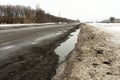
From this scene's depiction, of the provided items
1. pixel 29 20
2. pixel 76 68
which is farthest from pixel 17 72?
pixel 29 20

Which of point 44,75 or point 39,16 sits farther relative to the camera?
point 39,16

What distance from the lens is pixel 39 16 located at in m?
116

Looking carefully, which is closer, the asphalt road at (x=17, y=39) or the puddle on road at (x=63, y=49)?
the puddle on road at (x=63, y=49)

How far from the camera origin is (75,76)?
6020 mm

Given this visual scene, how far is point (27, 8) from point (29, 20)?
1091 inches

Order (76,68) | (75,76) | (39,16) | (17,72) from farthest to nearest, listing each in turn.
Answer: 1. (39,16)
2. (76,68)
3. (17,72)
4. (75,76)

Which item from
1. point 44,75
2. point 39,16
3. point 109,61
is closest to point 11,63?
point 44,75

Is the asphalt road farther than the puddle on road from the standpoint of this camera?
Yes

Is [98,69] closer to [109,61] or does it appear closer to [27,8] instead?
[109,61]

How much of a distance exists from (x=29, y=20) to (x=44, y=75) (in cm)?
8501

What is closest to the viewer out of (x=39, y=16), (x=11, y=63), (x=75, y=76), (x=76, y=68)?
(x=75, y=76)

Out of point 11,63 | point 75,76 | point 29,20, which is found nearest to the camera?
point 75,76

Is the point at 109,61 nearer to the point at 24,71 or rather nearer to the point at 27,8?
the point at 24,71

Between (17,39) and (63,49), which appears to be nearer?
(63,49)
